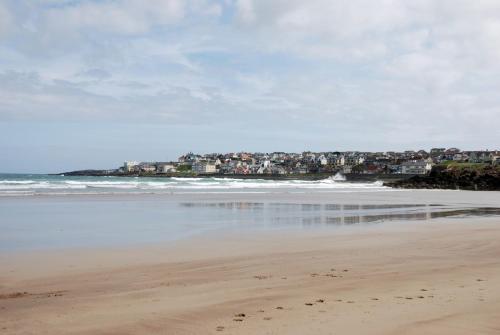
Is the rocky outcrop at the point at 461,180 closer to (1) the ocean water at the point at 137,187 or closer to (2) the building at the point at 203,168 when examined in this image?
(1) the ocean water at the point at 137,187

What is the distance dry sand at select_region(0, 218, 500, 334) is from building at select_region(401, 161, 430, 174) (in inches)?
5380

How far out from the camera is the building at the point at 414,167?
142750mm

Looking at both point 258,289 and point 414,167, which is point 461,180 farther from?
point 414,167

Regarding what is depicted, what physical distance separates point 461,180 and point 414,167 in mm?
86156

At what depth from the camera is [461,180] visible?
200 ft

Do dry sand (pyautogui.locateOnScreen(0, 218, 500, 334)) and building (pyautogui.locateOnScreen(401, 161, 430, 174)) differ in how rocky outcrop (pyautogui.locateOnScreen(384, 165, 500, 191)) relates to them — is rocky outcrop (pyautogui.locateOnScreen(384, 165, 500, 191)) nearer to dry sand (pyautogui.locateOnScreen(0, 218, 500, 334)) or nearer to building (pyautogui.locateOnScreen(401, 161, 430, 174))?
dry sand (pyautogui.locateOnScreen(0, 218, 500, 334))

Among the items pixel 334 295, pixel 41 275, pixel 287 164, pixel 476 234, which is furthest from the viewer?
pixel 287 164

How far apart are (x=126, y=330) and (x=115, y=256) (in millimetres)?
5302

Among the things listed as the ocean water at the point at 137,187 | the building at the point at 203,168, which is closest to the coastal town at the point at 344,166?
the building at the point at 203,168

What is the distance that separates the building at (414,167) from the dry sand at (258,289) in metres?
137

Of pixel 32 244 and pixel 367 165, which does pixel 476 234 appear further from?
pixel 367 165

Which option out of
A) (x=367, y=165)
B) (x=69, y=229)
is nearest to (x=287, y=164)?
(x=367, y=165)

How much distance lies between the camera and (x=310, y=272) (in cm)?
844

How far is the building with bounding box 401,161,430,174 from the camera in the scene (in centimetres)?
14275
